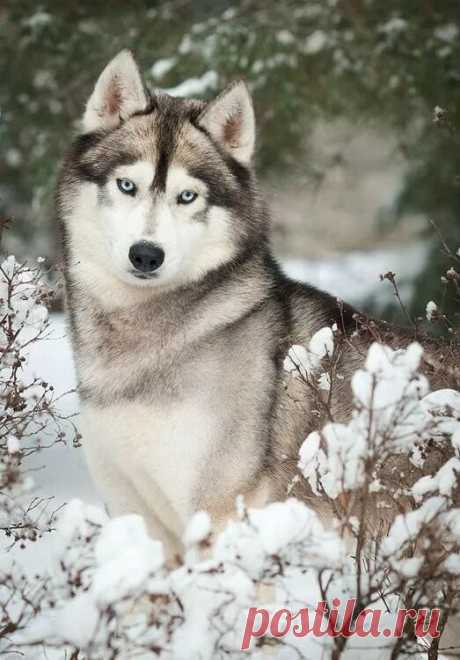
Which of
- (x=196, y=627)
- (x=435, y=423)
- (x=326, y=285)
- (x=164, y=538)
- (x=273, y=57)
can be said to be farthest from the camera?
(x=326, y=285)

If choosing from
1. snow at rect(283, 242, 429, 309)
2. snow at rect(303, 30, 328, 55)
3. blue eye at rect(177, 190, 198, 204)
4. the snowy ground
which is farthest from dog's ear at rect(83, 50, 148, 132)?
snow at rect(303, 30, 328, 55)

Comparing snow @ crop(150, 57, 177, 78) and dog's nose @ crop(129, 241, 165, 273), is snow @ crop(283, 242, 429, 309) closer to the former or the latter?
snow @ crop(150, 57, 177, 78)

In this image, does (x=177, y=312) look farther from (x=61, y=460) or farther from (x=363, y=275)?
(x=363, y=275)

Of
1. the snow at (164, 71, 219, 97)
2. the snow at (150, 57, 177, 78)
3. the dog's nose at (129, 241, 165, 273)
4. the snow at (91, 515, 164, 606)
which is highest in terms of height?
the snow at (150, 57, 177, 78)

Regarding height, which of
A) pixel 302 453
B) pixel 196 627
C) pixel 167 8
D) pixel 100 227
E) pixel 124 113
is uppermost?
pixel 167 8

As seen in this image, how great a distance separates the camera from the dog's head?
328cm

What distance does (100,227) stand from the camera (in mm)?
3408

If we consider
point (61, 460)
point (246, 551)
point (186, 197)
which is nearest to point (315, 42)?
point (61, 460)

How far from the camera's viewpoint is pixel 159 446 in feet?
10.6

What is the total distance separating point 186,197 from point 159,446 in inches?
35.5

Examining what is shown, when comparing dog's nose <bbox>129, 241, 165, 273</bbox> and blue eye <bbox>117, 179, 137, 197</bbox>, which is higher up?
blue eye <bbox>117, 179, 137, 197</bbox>

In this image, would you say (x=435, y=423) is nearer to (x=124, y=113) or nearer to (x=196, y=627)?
(x=196, y=627)

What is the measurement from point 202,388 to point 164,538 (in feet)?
2.16

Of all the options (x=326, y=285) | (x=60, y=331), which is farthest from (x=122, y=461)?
(x=326, y=285)
